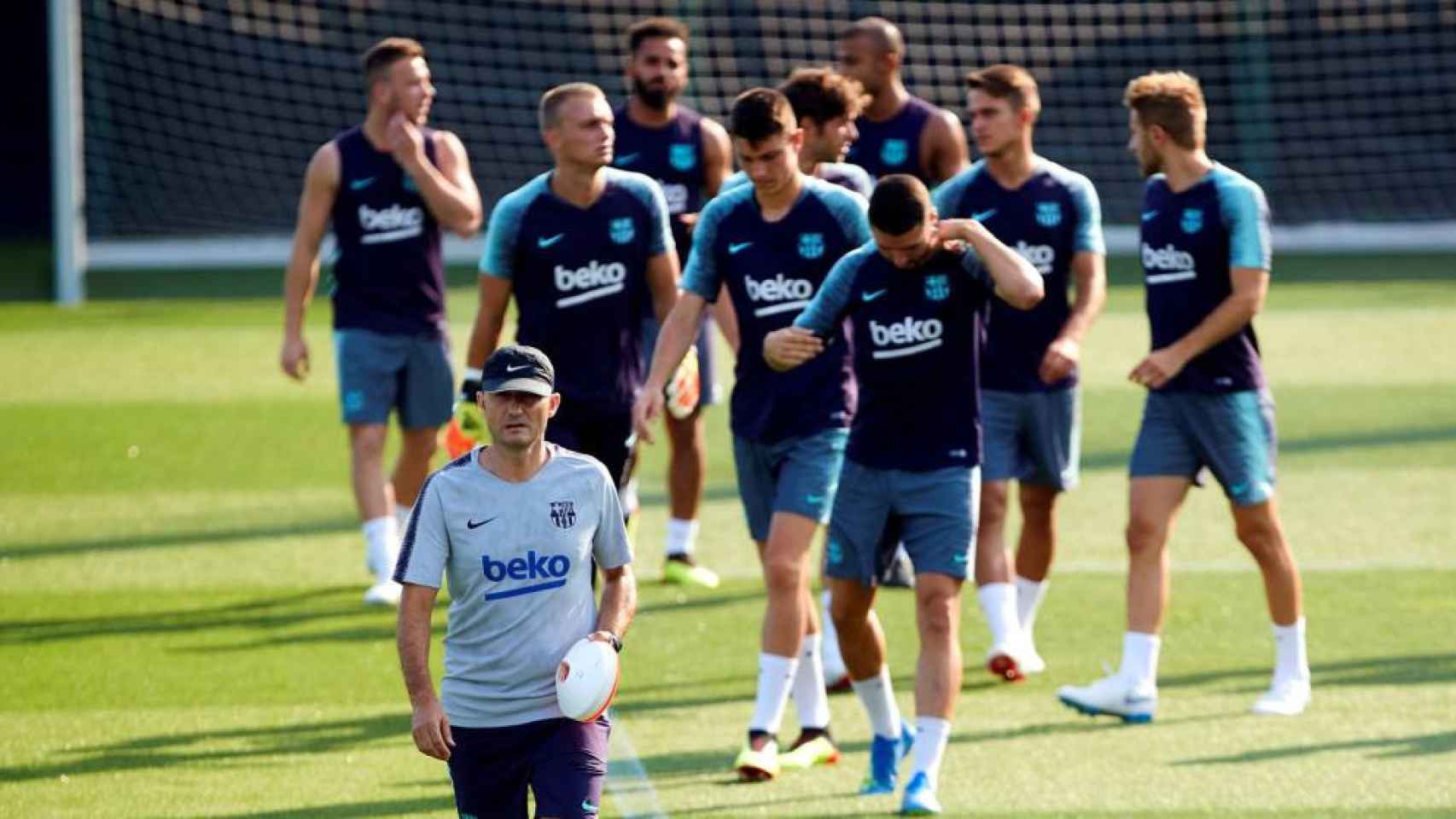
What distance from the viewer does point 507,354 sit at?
207 inches

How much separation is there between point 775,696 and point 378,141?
3835mm

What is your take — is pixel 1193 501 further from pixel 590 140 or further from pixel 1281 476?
pixel 590 140

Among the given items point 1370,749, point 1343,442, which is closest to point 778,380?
point 1370,749

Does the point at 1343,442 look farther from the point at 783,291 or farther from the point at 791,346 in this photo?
the point at 791,346

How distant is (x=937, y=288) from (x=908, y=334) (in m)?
0.18

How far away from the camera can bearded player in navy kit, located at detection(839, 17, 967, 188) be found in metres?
9.82

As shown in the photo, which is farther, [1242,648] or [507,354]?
[1242,648]

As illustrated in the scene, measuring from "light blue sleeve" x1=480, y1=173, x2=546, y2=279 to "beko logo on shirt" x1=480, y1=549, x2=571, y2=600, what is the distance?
2.80m

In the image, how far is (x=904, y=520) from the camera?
700cm

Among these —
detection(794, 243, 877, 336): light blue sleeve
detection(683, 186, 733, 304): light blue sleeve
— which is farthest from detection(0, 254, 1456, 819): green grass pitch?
detection(683, 186, 733, 304): light blue sleeve

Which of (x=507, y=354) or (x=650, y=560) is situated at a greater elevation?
(x=507, y=354)

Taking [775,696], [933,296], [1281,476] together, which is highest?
[933,296]

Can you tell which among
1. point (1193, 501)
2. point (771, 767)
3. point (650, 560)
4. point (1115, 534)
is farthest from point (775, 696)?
point (1193, 501)

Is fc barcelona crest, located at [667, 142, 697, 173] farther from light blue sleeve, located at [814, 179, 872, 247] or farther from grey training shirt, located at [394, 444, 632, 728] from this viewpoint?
grey training shirt, located at [394, 444, 632, 728]
